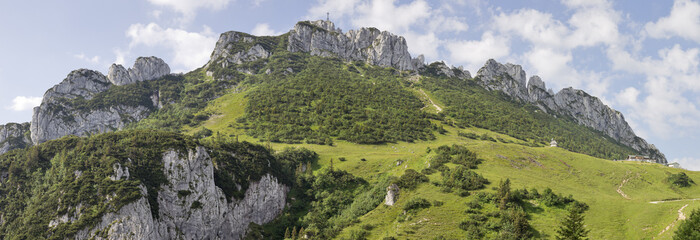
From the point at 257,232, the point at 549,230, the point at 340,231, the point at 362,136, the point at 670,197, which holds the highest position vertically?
the point at 362,136

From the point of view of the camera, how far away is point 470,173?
301 ft

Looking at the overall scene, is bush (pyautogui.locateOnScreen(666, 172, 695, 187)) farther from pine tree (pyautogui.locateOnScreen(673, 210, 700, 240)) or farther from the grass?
pine tree (pyautogui.locateOnScreen(673, 210, 700, 240))

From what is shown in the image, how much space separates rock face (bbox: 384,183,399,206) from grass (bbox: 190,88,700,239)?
1454 mm

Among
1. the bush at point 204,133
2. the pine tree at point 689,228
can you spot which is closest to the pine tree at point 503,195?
the pine tree at point 689,228

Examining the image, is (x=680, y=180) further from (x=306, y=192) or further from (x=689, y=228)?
(x=306, y=192)

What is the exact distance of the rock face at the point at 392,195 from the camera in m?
89.2

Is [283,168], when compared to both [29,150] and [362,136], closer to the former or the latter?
[362,136]

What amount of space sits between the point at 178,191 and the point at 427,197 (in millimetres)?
69742

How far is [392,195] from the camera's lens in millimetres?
90000

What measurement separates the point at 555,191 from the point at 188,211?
9588 cm

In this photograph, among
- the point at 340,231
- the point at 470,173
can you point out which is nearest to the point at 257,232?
the point at 340,231

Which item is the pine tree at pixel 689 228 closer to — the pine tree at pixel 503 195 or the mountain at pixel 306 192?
the mountain at pixel 306 192

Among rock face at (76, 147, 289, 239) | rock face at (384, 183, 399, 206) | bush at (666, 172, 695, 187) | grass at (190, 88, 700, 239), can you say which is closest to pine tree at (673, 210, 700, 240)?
grass at (190, 88, 700, 239)

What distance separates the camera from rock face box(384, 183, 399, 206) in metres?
89.2
